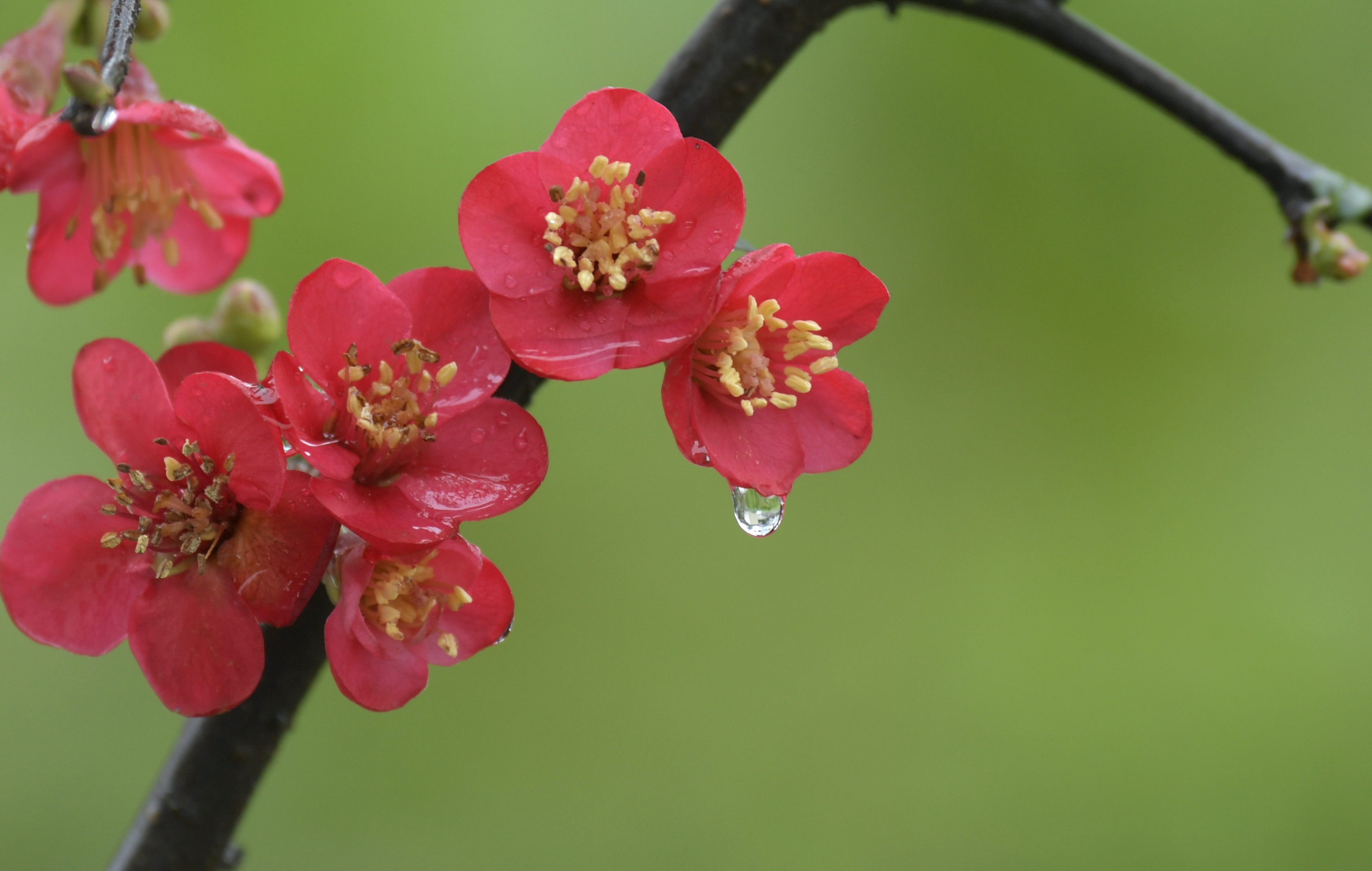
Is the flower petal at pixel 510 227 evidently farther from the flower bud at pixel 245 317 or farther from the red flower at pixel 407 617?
the flower bud at pixel 245 317

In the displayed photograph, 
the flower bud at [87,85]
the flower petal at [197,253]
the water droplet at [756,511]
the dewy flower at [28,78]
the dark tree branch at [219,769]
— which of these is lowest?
the dark tree branch at [219,769]

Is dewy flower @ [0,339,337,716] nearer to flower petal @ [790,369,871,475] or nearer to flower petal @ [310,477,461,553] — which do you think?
flower petal @ [310,477,461,553]

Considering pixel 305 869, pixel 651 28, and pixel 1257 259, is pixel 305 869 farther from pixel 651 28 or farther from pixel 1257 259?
pixel 1257 259

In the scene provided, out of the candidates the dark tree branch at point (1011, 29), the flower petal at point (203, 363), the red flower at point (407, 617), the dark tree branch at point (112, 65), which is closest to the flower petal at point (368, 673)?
the red flower at point (407, 617)

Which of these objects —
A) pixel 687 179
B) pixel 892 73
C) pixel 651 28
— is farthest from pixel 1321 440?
pixel 687 179

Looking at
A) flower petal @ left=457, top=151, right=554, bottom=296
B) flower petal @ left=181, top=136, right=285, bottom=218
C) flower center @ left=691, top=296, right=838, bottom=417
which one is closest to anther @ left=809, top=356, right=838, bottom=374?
flower center @ left=691, top=296, right=838, bottom=417

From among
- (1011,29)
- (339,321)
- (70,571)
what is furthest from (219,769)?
(1011,29)

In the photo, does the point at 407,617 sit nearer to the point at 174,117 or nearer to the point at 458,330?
the point at 458,330
